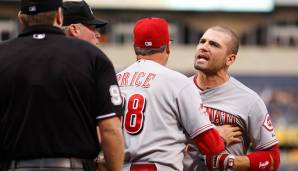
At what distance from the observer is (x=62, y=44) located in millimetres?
5230

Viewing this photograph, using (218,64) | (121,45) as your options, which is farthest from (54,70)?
(121,45)

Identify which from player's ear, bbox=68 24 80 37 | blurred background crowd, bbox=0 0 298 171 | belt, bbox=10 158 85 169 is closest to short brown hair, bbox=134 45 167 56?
player's ear, bbox=68 24 80 37

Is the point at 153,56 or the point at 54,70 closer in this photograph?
the point at 54,70

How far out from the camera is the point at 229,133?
6953 mm

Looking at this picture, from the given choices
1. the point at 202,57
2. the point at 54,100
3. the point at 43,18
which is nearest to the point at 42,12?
the point at 43,18

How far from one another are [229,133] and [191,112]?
0.86m

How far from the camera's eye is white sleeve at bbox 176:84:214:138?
20.2ft

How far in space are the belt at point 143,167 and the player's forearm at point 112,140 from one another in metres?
1.07

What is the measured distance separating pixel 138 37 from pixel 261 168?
4.65 ft

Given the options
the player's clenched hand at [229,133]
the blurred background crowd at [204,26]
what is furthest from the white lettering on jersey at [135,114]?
the blurred background crowd at [204,26]

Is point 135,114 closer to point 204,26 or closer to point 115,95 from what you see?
point 115,95

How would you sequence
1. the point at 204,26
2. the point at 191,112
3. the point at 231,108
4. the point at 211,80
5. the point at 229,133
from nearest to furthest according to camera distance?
1. the point at 191,112
2. the point at 229,133
3. the point at 231,108
4. the point at 211,80
5. the point at 204,26

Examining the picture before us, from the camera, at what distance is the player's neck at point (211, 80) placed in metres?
7.24

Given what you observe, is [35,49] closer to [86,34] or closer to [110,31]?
[86,34]
